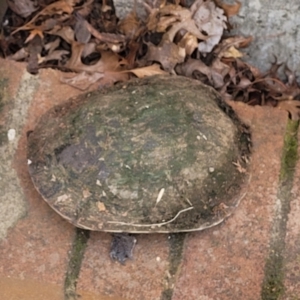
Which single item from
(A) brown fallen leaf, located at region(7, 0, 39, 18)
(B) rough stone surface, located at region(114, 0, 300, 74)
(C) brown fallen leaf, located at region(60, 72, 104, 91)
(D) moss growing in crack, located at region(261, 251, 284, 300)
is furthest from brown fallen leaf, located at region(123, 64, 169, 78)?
(D) moss growing in crack, located at region(261, 251, 284, 300)

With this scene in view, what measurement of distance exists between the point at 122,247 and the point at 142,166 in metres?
0.21

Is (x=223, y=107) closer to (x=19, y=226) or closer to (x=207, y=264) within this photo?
(x=207, y=264)

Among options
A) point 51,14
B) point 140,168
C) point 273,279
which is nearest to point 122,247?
point 140,168

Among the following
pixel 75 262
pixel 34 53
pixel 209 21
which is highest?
pixel 209 21

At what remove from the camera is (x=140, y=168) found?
1353 mm

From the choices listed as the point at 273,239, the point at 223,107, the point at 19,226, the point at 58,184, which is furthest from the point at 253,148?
the point at 19,226

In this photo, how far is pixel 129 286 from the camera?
133cm

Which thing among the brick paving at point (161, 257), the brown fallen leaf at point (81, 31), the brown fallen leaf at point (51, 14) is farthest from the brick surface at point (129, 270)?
the brown fallen leaf at point (51, 14)

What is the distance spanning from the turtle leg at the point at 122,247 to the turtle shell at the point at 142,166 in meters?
0.04

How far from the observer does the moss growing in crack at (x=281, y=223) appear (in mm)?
1324

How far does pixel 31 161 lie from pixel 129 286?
41 centimetres

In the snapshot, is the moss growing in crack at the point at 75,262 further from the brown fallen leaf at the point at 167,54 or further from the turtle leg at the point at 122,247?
the brown fallen leaf at the point at 167,54

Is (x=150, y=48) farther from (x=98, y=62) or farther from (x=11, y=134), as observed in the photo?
(x=11, y=134)

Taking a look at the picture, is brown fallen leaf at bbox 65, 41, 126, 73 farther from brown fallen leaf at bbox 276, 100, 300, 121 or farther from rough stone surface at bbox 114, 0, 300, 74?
brown fallen leaf at bbox 276, 100, 300, 121
